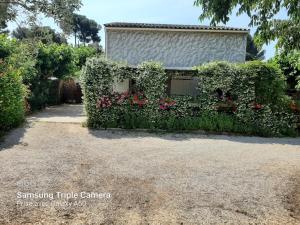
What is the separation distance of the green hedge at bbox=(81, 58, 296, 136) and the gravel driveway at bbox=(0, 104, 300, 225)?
1950 mm

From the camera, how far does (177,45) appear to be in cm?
2041

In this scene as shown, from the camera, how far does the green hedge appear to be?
13.9 metres

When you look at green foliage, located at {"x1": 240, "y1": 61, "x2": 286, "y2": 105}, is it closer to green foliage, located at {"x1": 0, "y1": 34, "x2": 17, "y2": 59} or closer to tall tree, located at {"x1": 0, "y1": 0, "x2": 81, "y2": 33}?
tall tree, located at {"x1": 0, "y1": 0, "x2": 81, "y2": 33}

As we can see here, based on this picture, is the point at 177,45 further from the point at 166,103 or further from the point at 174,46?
the point at 166,103

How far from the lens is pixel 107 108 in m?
13.9

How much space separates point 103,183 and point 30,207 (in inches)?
66.4

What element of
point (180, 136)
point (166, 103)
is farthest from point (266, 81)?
point (180, 136)

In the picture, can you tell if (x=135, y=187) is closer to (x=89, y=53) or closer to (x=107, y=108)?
(x=107, y=108)

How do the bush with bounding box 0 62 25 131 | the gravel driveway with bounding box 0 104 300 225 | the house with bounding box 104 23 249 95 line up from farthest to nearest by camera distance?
1. the house with bounding box 104 23 249 95
2. the bush with bounding box 0 62 25 131
3. the gravel driveway with bounding box 0 104 300 225

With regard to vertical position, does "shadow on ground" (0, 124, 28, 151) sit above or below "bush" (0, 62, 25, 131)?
below

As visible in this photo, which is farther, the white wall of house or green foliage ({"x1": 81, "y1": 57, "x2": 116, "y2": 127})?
the white wall of house

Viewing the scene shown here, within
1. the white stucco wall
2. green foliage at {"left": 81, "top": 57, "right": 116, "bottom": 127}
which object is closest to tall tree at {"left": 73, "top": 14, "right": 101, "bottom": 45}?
the white stucco wall

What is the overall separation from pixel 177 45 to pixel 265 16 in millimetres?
14235

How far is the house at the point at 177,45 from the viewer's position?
20297 mm
